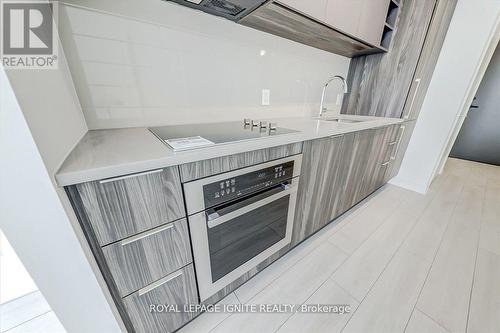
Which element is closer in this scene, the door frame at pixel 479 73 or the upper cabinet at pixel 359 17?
the upper cabinet at pixel 359 17

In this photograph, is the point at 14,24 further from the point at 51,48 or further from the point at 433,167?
the point at 433,167

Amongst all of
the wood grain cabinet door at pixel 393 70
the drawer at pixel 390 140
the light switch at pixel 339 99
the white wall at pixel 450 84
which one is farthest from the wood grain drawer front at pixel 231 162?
the white wall at pixel 450 84

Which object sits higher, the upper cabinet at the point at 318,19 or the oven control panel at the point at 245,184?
the upper cabinet at the point at 318,19

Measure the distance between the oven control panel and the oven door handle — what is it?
0.20 ft

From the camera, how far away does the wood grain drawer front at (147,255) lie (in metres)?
0.59

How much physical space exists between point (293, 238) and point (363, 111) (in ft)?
5.73

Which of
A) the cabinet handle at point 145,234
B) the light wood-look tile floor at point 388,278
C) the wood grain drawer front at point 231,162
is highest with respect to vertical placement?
the wood grain drawer front at point 231,162

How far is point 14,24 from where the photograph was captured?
16.3 inches

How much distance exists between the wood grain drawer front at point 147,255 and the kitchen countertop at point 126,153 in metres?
0.24

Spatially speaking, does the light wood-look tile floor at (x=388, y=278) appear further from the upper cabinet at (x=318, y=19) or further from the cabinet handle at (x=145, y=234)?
the upper cabinet at (x=318, y=19)

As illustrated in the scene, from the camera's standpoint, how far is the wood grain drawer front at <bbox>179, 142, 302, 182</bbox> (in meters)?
0.63

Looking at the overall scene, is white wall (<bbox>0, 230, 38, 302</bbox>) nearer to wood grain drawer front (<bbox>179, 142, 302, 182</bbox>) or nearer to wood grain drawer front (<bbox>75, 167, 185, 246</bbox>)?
wood grain drawer front (<bbox>75, 167, 185, 246</bbox>)

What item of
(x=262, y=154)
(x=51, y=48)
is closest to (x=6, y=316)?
(x=51, y=48)

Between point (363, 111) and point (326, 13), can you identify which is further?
point (363, 111)
